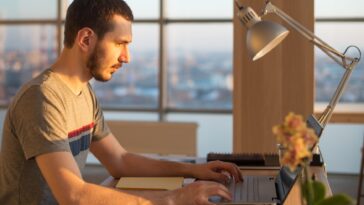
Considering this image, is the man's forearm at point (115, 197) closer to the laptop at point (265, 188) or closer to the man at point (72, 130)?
the man at point (72, 130)

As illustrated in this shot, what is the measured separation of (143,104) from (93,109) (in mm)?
3033

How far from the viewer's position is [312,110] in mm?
4066

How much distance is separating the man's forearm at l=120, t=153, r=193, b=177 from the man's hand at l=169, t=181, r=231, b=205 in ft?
1.62

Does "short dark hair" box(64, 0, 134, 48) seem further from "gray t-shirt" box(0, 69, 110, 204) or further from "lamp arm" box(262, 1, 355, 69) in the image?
"lamp arm" box(262, 1, 355, 69)

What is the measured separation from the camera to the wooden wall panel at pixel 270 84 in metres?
4.02

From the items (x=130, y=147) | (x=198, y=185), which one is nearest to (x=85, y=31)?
(x=198, y=185)

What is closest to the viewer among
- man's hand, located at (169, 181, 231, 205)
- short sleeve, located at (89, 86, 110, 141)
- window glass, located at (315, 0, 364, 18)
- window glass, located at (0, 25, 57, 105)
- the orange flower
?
the orange flower

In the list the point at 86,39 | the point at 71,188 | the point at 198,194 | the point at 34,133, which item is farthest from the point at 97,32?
the point at 198,194

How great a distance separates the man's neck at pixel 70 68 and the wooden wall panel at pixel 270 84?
2.24 m

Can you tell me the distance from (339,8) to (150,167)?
9.74 ft

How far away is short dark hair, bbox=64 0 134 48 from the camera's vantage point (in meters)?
1.91

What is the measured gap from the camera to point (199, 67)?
16.9ft

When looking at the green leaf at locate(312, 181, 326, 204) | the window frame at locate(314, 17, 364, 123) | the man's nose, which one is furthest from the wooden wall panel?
the green leaf at locate(312, 181, 326, 204)

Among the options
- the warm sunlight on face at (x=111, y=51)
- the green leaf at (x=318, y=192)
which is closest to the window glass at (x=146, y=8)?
the warm sunlight on face at (x=111, y=51)
